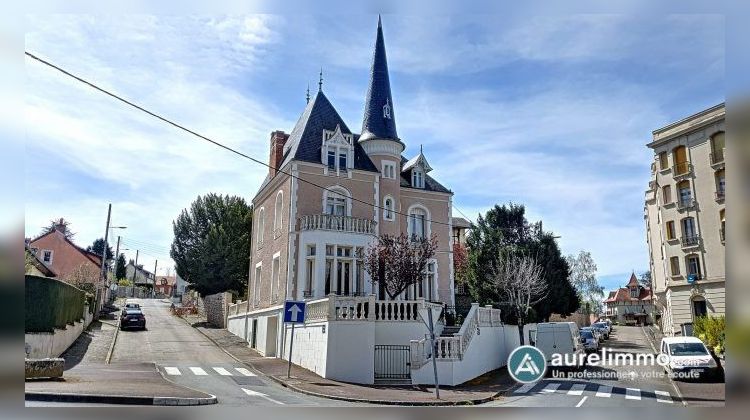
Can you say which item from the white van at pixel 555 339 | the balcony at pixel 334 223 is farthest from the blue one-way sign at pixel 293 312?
the balcony at pixel 334 223

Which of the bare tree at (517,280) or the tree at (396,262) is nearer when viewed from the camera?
the tree at (396,262)

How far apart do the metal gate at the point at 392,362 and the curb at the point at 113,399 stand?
619 cm

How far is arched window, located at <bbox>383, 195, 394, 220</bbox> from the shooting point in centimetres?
2148

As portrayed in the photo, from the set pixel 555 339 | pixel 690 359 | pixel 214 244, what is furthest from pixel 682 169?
pixel 214 244

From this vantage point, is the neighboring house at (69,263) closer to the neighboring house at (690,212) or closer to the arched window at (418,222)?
the arched window at (418,222)

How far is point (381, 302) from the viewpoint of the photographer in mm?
14453

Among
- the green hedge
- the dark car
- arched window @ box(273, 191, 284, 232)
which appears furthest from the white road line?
the dark car

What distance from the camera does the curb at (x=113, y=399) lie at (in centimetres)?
747

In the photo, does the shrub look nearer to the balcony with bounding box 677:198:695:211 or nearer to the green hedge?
the balcony with bounding box 677:198:695:211

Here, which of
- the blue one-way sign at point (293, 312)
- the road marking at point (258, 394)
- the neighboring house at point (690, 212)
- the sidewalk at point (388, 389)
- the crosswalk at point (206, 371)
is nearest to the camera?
the road marking at point (258, 394)

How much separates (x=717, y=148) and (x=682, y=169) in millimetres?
3051

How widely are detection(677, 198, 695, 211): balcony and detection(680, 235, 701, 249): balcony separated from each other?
84cm

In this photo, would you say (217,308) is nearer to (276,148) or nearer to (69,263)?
(69,263)
